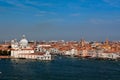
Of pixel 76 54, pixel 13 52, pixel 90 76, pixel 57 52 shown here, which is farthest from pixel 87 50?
pixel 90 76

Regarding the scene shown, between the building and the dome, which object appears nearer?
the building

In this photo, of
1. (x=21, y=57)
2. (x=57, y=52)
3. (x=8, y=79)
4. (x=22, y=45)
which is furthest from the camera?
(x=57, y=52)

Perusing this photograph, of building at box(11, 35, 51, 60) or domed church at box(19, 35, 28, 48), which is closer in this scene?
building at box(11, 35, 51, 60)

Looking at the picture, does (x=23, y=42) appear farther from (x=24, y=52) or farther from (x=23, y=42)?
(x=24, y=52)

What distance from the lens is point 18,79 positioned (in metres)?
15.2

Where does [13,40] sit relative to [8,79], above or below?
above

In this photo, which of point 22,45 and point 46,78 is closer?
point 46,78

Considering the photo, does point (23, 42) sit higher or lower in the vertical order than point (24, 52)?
higher

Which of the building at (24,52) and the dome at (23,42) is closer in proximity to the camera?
the building at (24,52)

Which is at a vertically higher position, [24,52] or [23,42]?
[23,42]

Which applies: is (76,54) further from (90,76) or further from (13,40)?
(90,76)

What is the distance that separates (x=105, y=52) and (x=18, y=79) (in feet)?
68.0

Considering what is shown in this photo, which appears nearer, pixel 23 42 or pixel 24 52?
pixel 24 52

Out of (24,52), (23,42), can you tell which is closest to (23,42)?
(23,42)
